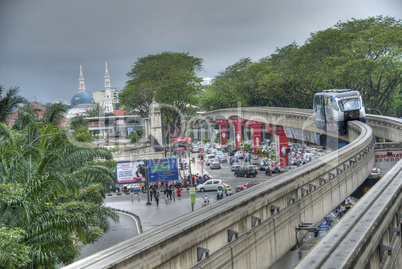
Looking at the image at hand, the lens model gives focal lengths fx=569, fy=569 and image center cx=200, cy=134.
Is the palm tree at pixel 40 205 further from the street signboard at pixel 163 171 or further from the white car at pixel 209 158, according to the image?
the white car at pixel 209 158

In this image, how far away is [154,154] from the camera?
5566 centimetres

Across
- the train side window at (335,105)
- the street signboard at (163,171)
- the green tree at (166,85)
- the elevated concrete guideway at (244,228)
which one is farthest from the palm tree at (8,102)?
the green tree at (166,85)

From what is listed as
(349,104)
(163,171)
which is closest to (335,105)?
(349,104)

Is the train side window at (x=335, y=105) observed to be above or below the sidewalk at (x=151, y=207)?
above

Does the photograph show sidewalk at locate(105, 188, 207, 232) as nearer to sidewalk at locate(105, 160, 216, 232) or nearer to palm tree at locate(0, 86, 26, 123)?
sidewalk at locate(105, 160, 216, 232)

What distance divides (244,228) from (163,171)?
30062 millimetres

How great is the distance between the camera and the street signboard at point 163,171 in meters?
41.2

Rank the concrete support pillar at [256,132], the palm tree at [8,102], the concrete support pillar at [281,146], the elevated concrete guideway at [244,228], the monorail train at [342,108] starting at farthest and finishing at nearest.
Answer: the concrete support pillar at [256,132]
the concrete support pillar at [281,146]
the monorail train at [342,108]
the palm tree at [8,102]
the elevated concrete guideway at [244,228]

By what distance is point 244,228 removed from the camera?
452 inches

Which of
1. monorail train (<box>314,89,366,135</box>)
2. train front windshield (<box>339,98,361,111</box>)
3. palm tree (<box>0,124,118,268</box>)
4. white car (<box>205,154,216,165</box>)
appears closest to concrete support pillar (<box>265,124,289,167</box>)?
white car (<box>205,154,216,165</box>)

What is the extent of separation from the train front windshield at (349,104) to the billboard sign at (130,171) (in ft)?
49.8

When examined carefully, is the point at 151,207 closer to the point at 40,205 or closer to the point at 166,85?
the point at 40,205

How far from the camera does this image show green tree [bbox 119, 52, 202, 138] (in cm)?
7731

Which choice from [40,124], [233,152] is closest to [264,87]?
[233,152]
